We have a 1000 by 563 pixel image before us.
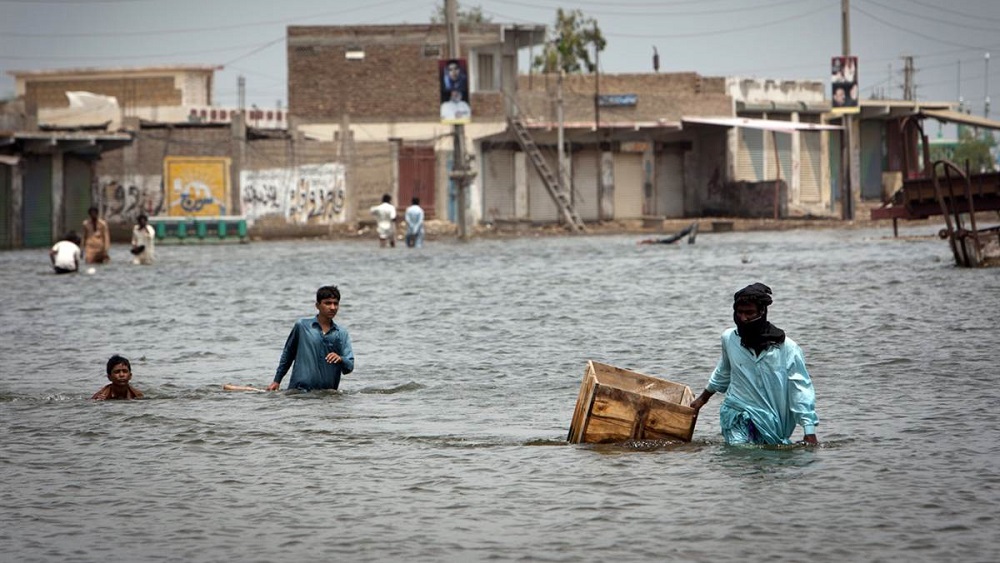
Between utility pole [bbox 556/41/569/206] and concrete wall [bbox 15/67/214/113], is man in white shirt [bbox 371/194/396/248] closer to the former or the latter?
utility pole [bbox 556/41/569/206]

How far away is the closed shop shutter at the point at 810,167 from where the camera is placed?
191 feet

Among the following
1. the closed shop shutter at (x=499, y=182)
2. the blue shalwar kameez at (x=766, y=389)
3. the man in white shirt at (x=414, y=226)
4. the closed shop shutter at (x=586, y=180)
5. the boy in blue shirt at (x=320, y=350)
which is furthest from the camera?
the closed shop shutter at (x=586, y=180)

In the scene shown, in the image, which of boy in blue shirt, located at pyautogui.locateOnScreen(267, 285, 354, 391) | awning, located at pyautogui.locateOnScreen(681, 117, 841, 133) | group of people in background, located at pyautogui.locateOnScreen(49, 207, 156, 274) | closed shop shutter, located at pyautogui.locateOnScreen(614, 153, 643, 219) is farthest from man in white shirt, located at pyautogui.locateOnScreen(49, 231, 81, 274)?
closed shop shutter, located at pyautogui.locateOnScreen(614, 153, 643, 219)

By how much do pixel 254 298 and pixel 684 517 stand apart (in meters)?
17.0

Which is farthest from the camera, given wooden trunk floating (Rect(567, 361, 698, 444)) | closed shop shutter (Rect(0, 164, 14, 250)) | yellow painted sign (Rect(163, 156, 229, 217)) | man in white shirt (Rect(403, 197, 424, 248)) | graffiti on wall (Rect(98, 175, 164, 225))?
yellow painted sign (Rect(163, 156, 229, 217))

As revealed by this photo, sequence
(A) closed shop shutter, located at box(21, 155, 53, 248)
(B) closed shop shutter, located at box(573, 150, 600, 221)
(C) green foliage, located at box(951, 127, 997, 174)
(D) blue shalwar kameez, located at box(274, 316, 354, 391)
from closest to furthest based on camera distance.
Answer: (D) blue shalwar kameez, located at box(274, 316, 354, 391), (A) closed shop shutter, located at box(21, 155, 53, 248), (B) closed shop shutter, located at box(573, 150, 600, 221), (C) green foliage, located at box(951, 127, 997, 174)

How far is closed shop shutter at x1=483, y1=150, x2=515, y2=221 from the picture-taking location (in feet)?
175

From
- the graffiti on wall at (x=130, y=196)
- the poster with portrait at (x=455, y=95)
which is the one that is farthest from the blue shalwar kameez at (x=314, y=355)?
the graffiti on wall at (x=130, y=196)

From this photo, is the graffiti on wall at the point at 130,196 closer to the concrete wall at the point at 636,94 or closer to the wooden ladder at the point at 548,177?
the wooden ladder at the point at 548,177

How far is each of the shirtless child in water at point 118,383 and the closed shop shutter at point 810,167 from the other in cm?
4759

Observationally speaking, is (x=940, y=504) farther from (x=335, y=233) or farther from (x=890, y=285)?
(x=335, y=233)

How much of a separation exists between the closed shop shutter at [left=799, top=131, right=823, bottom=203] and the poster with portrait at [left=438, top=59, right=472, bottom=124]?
1947 centimetres

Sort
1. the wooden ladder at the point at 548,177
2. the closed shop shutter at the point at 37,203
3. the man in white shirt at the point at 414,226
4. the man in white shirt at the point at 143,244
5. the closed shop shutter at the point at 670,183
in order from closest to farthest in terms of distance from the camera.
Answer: the man in white shirt at the point at 143,244 → the man in white shirt at the point at 414,226 → the closed shop shutter at the point at 37,203 → the wooden ladder at the point at 548,177 → the closed shop shutter at the point at 670,183

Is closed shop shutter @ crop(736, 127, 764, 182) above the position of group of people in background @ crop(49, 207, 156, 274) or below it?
above
